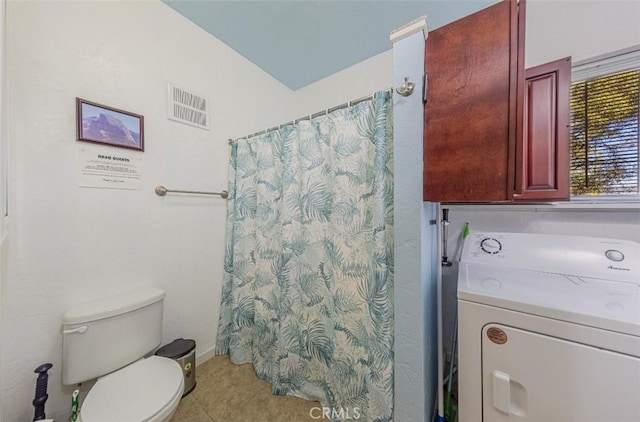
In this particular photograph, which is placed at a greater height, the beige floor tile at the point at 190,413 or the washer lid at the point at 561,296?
the washer lid at the point at 561,296

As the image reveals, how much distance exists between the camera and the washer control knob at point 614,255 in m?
1.01

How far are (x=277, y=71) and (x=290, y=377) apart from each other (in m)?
2.65

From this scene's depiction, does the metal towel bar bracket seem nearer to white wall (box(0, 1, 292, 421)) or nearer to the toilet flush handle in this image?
white wall (box(0, 1, 292, 421))

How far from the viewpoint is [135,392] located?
1.04m

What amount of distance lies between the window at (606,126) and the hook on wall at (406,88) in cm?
110

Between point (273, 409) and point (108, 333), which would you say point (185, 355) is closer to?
point (108, 333)

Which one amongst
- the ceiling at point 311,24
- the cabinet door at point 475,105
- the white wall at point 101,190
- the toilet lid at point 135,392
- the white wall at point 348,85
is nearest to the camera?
the cabinet door at point 475,105

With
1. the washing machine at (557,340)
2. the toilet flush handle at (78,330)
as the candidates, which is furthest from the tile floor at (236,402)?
the washing machine at (557,340)

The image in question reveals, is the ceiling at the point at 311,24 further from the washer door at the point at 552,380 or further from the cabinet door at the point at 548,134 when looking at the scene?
the washer door at the point at 552,380

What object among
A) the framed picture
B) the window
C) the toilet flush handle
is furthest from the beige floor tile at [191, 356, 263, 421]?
the window

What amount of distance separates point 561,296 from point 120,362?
2089 millimetres

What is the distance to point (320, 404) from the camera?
1.41m

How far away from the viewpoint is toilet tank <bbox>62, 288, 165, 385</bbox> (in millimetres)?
1111

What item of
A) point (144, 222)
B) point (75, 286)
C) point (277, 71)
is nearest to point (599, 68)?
point (277, 71)
